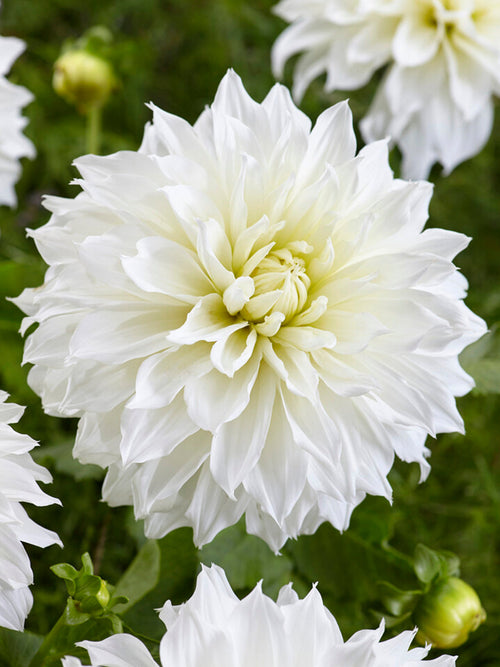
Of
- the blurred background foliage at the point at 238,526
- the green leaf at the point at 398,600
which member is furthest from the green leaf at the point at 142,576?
the green leaf at the point at 398,600

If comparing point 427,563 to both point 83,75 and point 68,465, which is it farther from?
point 83,75

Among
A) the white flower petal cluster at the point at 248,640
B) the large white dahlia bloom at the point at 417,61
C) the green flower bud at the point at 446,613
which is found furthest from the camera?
the large white dahlia bloom at the point at 417,61

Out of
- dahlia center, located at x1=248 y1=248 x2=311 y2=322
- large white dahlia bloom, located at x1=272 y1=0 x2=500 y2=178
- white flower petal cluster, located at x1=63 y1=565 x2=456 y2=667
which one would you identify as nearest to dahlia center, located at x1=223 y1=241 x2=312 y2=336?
dahlia center, located at x1=248 y1=248 x2=311 y2=322

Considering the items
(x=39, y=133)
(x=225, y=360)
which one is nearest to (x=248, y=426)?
(x=225, y=360)

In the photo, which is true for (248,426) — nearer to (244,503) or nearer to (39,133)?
(244,503)

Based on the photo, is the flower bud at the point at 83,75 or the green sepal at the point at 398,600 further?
the flower bud at the point at 83,75

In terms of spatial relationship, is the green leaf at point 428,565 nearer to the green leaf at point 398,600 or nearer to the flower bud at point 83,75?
the green leaf at point 398,600

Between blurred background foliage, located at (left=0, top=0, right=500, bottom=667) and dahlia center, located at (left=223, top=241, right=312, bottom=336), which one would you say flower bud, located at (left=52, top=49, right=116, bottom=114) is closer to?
blurred background foliage, located at (left=0, top=0, right=500, bottom=667)
